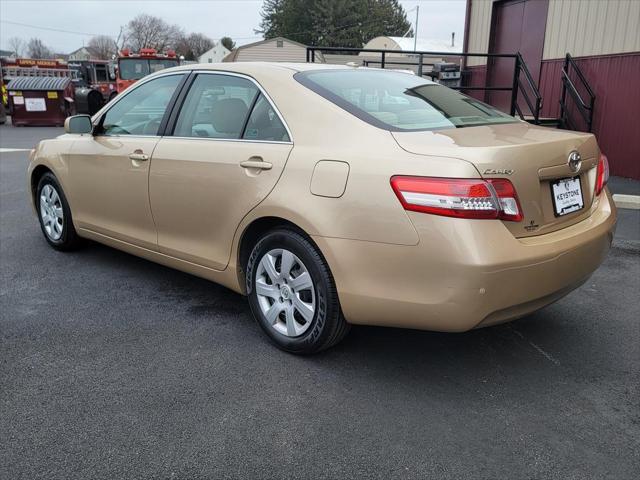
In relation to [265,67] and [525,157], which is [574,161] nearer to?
[525,157]

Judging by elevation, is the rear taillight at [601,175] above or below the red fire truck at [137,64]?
below

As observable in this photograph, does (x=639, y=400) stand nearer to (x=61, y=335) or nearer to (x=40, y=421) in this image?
(x=40, y=421)

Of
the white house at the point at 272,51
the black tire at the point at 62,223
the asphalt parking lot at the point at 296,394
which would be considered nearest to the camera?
the asphalt parking lot at the point at 296,394

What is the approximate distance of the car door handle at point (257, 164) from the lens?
329 cm

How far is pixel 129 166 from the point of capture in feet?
13.8

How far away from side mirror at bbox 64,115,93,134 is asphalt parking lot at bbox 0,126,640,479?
1.26 metres

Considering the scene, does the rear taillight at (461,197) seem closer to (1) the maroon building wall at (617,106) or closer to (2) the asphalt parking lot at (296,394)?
(2) the asphalt parking lot at (296,394)

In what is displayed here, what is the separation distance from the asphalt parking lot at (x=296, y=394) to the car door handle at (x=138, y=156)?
0.99 metres

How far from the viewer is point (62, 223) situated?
517 centimetres

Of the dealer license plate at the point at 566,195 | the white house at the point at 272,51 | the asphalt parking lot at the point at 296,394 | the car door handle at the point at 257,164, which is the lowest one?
the asphalt parking lot at the point at 296,394

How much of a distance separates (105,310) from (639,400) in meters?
3.24

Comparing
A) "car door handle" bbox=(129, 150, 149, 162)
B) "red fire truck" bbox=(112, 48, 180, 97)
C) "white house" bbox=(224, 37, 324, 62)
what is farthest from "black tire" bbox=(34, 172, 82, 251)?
"white house" bbox=(224, 37, 324, 62)

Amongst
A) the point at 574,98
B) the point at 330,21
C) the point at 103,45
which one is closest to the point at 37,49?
the point at 103,45

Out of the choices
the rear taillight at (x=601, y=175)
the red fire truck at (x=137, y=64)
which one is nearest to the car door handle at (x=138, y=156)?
the rear taillight at (x=601, y=175)
